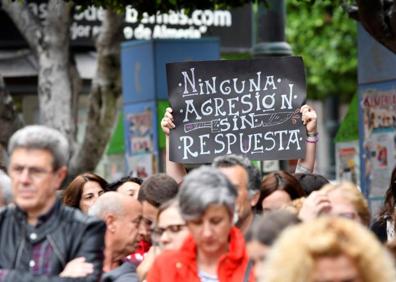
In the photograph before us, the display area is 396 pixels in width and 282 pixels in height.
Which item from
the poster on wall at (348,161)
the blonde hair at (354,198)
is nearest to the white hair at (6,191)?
the blonde hair at (354,198)

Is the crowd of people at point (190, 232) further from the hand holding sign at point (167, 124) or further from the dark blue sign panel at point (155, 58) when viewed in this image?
the dark blue sign panel at point (155, 58)

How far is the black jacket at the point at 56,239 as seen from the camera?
646cm

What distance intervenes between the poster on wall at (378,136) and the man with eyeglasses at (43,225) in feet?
Result: 26.2

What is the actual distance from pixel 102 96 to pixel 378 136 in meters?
3.29

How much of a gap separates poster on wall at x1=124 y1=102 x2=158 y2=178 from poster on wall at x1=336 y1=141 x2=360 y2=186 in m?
1.84

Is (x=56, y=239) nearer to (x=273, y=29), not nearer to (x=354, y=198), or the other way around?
(x=354, y=198)

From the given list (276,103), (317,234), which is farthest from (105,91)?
(317,234)

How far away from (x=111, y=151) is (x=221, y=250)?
1104cm

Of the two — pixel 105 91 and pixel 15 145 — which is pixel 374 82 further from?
pixel 15 145

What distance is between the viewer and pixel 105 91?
16531 millimetres

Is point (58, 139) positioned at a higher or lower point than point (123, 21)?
lower

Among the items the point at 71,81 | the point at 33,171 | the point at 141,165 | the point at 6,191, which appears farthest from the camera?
the point at 71,81

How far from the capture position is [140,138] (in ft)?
53.4

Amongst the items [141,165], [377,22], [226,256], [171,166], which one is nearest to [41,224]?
[226,256]
